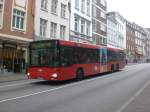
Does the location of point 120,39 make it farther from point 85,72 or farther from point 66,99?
point 66,99

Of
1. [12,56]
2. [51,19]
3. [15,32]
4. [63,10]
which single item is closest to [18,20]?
[15,32]

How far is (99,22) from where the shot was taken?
58188 millimetres

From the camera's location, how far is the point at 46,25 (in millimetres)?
35688

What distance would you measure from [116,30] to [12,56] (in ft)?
162

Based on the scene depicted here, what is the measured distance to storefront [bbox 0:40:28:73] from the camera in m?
27.6

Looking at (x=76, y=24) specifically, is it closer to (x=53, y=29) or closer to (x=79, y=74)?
(x=53, y=29)

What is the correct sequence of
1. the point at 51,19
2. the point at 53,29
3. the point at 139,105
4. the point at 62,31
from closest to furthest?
the point at 139,105, the point at 51,19, the point at 53,29, the point at 62,31

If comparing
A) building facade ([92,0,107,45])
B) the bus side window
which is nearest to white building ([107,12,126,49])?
building facade ([92,0,107,45])

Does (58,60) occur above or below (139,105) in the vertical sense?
above

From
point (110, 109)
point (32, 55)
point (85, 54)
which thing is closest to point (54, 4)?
point (85, 54)

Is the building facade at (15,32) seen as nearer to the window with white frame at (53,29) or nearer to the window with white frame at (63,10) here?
the window with white frame at (53,29)

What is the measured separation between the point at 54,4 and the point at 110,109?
29.3m

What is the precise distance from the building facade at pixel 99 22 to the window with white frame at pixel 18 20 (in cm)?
2440

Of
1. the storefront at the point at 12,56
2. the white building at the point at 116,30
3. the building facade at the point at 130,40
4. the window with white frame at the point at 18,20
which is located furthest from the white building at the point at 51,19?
the building facade at the point at 130,40
